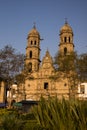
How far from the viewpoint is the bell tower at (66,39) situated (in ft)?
189

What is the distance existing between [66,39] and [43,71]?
9270 millimetres

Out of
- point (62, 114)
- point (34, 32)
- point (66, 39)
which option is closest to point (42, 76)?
point (66, 39)

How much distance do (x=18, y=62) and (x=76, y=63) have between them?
28.8ft

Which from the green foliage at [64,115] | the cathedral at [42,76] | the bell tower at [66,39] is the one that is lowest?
the green foliage at [64,115]

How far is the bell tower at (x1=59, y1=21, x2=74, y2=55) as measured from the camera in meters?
57.6

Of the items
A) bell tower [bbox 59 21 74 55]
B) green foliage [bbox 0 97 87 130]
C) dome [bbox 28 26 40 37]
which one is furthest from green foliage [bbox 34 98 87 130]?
dome [bbox 28 26 40 37]

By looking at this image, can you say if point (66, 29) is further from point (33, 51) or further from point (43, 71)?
point (43, 71)

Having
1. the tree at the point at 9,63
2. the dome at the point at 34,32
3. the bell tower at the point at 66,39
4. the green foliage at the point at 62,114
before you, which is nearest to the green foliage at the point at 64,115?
the green foliage at the point at 62,114

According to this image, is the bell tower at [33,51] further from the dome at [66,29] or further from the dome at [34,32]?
the dome at [66,29]

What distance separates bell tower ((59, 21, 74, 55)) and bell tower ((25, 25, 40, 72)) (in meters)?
5.83

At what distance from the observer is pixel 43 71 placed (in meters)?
57.0

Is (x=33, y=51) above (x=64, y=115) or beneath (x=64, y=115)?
above

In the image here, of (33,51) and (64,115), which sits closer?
(64,115)

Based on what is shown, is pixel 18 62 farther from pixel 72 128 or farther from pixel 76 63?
pixel 72 128
